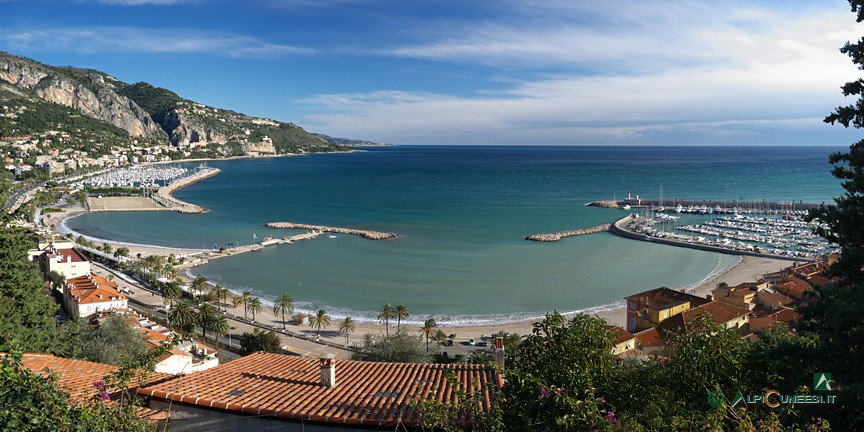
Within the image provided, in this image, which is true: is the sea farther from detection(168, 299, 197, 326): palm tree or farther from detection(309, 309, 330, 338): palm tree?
detection(168, 299, 197, 326): palm tree

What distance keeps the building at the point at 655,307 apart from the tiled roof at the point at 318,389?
1405 centimetres

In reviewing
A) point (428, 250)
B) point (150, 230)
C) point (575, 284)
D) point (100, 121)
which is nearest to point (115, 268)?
point (150, 230)

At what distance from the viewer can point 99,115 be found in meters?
147

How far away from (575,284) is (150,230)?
37.8 m

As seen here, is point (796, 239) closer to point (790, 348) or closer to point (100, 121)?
point (790, 348)

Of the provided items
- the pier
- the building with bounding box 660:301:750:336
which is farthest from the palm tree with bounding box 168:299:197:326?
the pier

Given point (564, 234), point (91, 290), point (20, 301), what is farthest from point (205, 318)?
point (564, 234)

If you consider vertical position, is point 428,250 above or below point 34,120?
below

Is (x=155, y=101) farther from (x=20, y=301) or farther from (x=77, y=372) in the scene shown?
(x=77, y=372)

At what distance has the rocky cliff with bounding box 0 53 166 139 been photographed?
13575 cm

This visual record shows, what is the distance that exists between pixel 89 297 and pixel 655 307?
72.9 ft

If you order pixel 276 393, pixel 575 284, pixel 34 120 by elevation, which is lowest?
pixel 575 284

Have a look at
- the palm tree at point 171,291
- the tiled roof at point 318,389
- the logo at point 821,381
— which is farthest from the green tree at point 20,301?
the palm tree at point 171,291

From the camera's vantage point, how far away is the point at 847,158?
18.7ft
